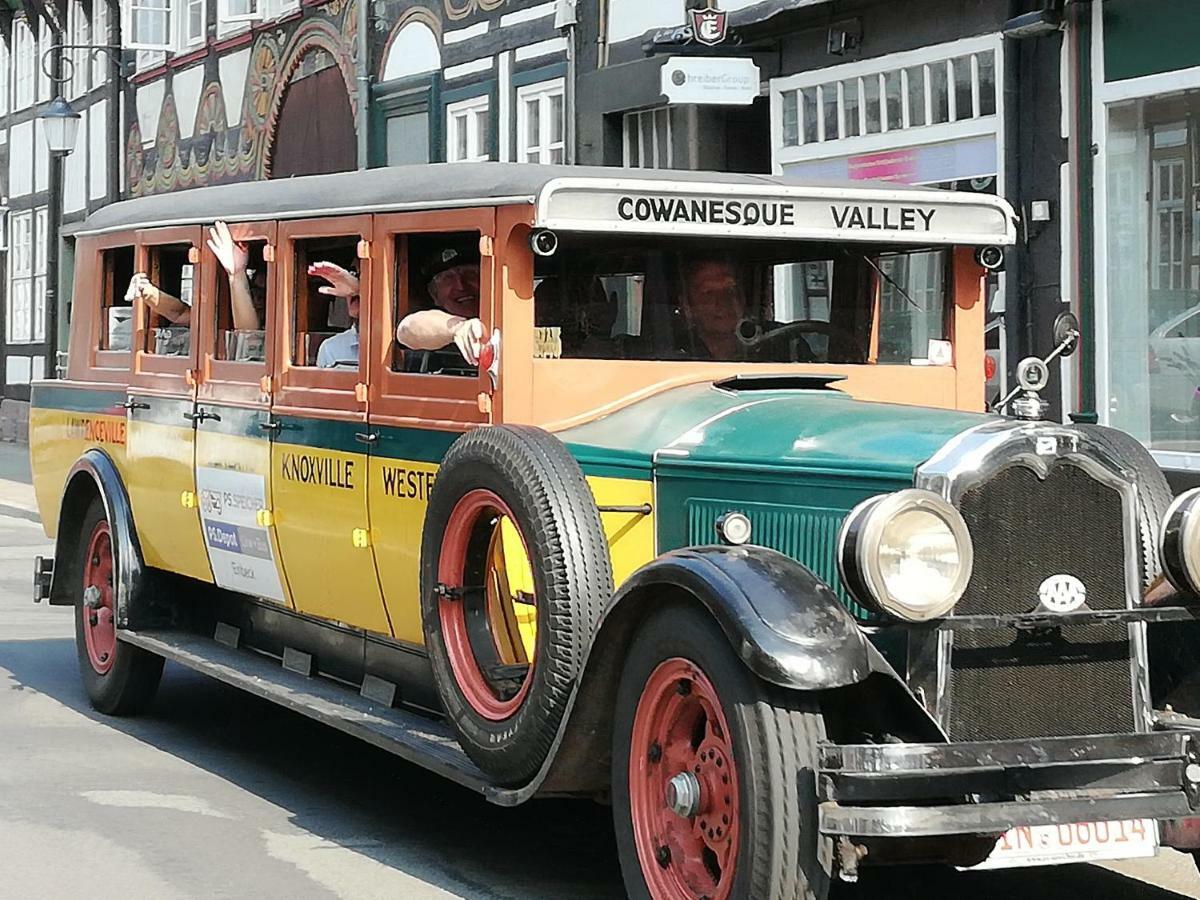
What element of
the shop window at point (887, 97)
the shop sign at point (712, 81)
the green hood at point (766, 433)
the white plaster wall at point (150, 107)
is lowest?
the green hood at point (766, 433)

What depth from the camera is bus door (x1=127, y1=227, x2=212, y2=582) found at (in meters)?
7.96

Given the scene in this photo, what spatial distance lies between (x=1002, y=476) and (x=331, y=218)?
2.91 meters

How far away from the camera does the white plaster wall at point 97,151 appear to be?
2995cm

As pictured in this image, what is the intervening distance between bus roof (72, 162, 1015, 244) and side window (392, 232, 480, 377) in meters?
0.13

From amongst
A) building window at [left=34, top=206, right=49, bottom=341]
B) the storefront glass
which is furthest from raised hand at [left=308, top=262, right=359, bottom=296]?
building window at [left=34, top=206, right=49, bottom=341]

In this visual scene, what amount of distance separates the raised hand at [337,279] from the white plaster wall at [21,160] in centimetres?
2824

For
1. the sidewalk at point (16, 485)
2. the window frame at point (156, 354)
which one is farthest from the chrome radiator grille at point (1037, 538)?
the sidewalk at point (16, 485)

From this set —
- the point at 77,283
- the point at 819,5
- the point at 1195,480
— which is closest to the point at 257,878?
the point at 77,283

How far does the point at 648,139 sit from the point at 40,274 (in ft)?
58.9

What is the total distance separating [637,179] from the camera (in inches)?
237

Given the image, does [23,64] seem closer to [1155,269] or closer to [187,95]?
[187,95]

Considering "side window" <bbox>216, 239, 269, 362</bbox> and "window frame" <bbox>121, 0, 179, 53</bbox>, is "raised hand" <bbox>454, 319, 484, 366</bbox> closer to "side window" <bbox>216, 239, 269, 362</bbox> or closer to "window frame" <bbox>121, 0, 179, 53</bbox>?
"side window" <bbox>216, 239, 269, 362</bbox>

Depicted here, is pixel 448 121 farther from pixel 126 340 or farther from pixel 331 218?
pixel 331 218

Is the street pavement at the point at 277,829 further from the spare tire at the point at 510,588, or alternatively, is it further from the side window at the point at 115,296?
the side window at the point at 115,296
